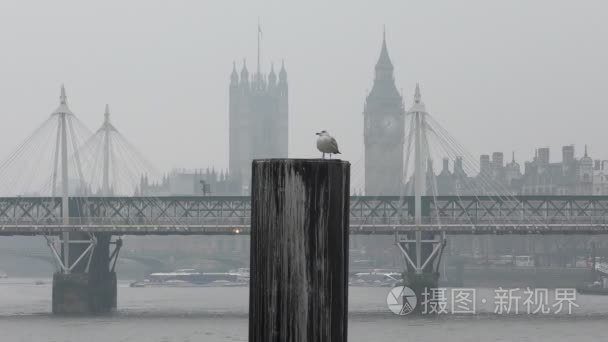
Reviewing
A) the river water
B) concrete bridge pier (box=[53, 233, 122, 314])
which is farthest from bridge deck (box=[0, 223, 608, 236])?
the river water

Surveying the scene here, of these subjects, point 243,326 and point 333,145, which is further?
point 243,326

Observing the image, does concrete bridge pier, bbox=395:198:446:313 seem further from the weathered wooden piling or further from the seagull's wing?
the weathered wooden piling

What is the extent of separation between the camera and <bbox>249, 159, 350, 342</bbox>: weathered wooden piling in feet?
21.0

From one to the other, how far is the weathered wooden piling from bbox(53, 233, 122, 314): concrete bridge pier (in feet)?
233

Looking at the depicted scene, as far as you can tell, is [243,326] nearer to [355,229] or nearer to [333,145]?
[355,229]

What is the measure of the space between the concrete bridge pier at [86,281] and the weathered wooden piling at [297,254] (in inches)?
2794

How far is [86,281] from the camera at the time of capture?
78.2 m

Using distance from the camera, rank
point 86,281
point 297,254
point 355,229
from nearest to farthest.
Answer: point 297,254
point 355,229
point 86,281

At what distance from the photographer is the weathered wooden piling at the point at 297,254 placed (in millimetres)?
6414

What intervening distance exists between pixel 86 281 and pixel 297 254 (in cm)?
7298

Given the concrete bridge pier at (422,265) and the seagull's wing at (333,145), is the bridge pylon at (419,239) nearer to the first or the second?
the concrete bridge pier at (422,265)

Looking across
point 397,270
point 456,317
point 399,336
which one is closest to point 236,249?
point 397,270

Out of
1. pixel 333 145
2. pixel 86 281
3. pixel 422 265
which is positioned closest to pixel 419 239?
pixel 422 265

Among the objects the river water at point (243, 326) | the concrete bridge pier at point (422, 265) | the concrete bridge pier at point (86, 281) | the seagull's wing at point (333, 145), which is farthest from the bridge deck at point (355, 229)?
the seagull's wing at point (333, 145)
